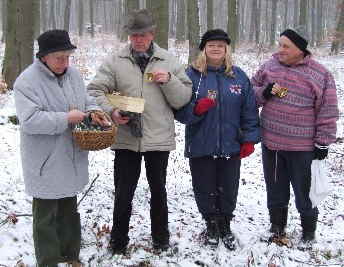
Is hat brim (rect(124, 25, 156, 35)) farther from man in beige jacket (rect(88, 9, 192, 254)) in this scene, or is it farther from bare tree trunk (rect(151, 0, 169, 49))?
bare tree trunk (rect(151, 0, 169, 49))

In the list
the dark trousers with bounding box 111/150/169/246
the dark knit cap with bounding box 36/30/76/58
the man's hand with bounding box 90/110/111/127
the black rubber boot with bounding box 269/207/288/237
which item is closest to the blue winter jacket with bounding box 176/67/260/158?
the dark trousers with bounding box 111/150/169/246

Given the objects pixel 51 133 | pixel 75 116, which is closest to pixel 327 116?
pixel 75 116

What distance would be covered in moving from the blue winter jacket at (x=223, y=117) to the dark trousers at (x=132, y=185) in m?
0.41

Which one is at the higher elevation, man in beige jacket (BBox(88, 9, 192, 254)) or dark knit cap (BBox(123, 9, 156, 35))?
dark knit cap (BBox(123, 9, 156, 35))

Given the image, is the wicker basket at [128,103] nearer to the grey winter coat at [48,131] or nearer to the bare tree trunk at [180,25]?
the grey winter coat at [48,131]

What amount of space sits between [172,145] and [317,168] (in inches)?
58.9

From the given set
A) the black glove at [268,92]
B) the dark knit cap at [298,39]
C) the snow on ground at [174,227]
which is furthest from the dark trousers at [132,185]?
the dark knit cap at [298,39]

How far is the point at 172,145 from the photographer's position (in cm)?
Answer: 392

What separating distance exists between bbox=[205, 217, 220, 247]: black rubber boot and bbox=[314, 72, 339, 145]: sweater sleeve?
52.1 inches

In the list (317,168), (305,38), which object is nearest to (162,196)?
(317,168)

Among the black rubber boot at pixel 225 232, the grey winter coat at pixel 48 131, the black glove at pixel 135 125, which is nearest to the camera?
the grey winter coat at pixel 48 131

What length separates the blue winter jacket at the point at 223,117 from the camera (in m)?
4.05

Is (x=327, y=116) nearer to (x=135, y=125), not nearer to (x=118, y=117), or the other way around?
(x=135, y=125)

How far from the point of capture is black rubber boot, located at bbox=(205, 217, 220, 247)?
176 inches
